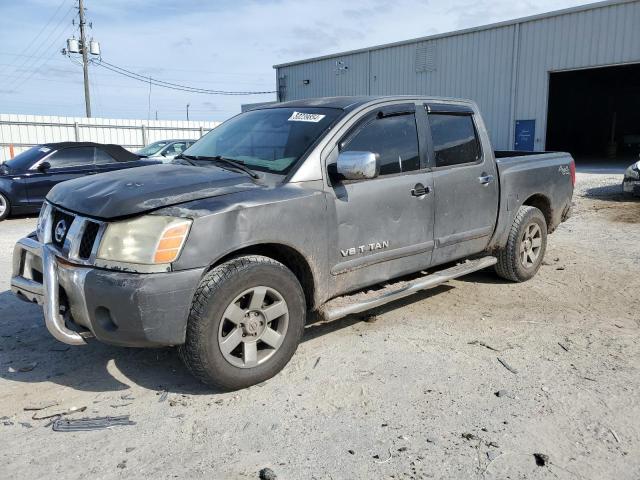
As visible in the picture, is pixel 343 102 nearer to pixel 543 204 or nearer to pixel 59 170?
pixel 543 204

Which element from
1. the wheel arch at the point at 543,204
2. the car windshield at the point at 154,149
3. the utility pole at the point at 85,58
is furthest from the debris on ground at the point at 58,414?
the utility pole at the point at 85,58

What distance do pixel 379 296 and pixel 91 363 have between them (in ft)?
7.03

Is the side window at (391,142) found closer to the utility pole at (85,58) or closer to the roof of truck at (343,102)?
the roof of truck at (343,102)

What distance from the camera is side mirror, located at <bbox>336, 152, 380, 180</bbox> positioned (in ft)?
12.0

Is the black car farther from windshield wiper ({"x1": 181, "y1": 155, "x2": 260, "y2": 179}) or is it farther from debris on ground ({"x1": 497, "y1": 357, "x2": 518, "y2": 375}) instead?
debris on ground ({"x1": 497, "y1": 357, "x2": 518, "y2": 375})

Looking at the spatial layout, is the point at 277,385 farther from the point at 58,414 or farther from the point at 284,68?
the point at 284,68

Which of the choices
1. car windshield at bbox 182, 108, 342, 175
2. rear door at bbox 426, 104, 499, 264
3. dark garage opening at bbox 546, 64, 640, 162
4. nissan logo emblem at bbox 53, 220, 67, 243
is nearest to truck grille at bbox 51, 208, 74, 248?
nissan logo emblem at bbox 53, 220, 67, 243

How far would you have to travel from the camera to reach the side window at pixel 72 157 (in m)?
10.9

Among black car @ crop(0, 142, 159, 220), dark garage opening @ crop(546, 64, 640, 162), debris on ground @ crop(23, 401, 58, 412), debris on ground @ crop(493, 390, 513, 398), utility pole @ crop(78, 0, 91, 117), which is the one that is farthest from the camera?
utility pole @ crop(78, 0, 91, 117)

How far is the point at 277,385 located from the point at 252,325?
1.48 ft

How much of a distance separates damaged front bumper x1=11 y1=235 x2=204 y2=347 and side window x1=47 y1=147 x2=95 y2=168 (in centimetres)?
855

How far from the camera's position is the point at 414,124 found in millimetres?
4551

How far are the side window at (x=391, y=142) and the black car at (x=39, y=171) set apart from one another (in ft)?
23.5

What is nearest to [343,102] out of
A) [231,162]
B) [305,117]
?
[305,117]
